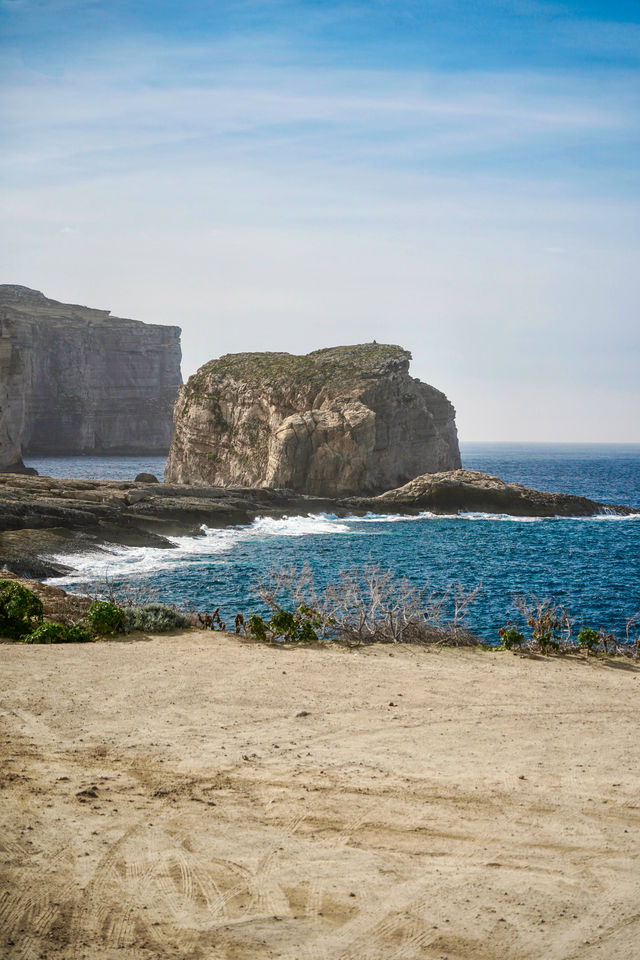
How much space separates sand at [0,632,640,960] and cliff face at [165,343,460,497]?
2225 inches

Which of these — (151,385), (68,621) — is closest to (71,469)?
(151,385)

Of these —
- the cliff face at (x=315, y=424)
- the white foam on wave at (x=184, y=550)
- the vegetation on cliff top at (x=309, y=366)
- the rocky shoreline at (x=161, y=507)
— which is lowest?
the white foam on wave at (x=184, y=550)

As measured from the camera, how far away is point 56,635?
1894 centimetres

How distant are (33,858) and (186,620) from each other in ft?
41.5

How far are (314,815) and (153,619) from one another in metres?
11.1

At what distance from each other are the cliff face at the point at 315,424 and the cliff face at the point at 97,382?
73686 mm

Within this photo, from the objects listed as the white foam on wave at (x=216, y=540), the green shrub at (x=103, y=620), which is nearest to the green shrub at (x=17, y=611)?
the green shrub at (x=103, y=620)

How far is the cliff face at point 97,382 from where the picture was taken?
154125 millimetres

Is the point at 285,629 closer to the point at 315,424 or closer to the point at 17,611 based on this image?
the point at 17,611

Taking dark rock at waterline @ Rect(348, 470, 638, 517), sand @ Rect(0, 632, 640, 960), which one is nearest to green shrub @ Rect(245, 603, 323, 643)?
sand @ Rect(0, 632, 640, 960)

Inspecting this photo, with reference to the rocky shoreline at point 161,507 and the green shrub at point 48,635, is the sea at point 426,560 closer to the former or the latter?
the rocky shoreline at point 161,507

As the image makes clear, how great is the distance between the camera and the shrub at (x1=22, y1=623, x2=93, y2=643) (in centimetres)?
1880

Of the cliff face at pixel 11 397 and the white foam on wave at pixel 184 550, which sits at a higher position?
the cliff face at pixel 11 397

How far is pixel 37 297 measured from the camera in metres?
182
